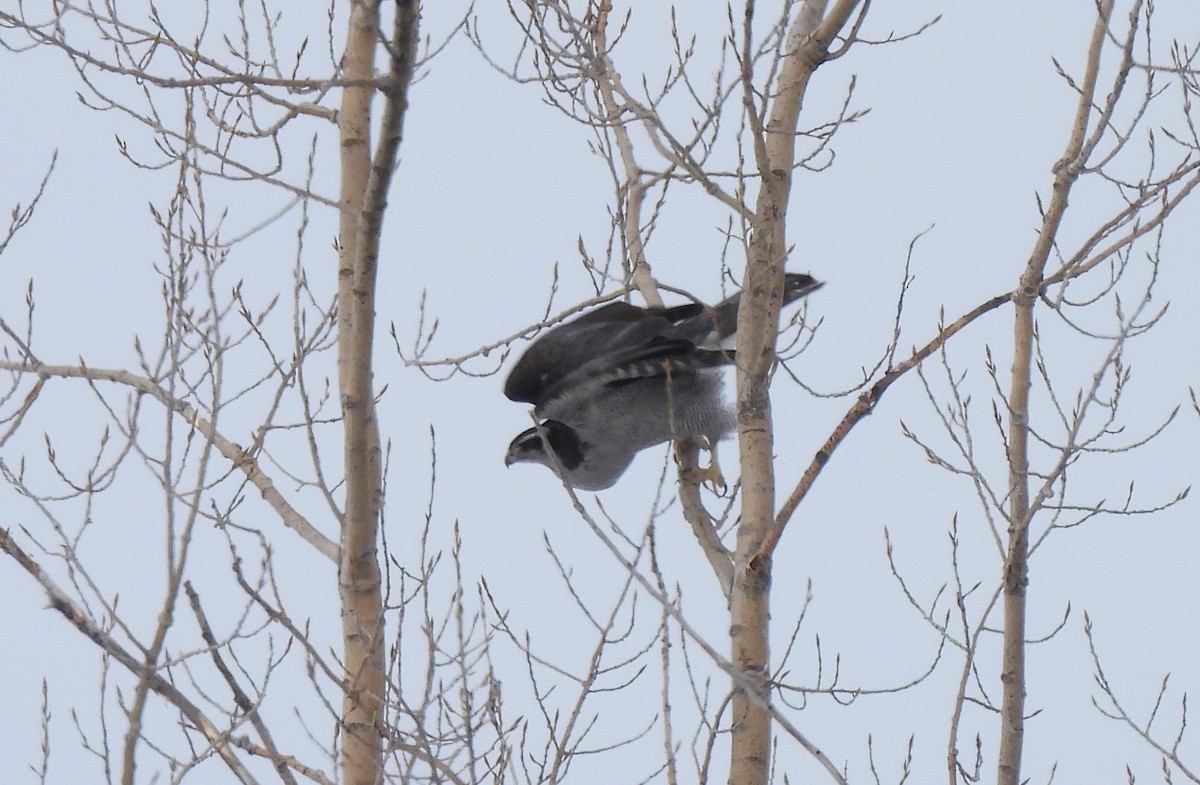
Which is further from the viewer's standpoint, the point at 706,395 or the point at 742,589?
the point at 706,395

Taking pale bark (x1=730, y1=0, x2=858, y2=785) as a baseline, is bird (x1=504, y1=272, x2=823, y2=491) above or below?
above

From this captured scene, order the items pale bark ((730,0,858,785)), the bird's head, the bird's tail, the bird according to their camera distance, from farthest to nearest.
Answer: the bird's head → the bird → the bird's tail → pale bark ((730,0,858,785))

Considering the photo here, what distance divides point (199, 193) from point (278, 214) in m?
0.45

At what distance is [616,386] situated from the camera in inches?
222

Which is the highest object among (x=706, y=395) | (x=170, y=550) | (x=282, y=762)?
(x=706, y=395)

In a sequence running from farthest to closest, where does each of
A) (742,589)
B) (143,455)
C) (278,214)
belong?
(278,214) → (143,455) → (742,589)

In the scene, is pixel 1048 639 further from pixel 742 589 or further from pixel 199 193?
pixel 199 193

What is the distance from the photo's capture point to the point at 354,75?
13.8ft

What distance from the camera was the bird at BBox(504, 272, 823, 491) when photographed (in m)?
5.38

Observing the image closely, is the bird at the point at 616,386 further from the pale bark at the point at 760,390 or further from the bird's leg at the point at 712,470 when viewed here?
the pale bark at the point at 760,390

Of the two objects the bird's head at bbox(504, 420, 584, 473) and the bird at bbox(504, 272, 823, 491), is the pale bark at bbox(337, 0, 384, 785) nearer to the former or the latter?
the bird at bbox(504, 272, 823, 491)

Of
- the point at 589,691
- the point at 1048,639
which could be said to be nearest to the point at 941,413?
the point at 1048,639

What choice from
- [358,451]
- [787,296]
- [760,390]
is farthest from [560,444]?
→ [760,390]

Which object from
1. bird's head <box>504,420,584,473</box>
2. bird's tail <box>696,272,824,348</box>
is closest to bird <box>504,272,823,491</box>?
bird's head <box>504,420,584,473</box>
